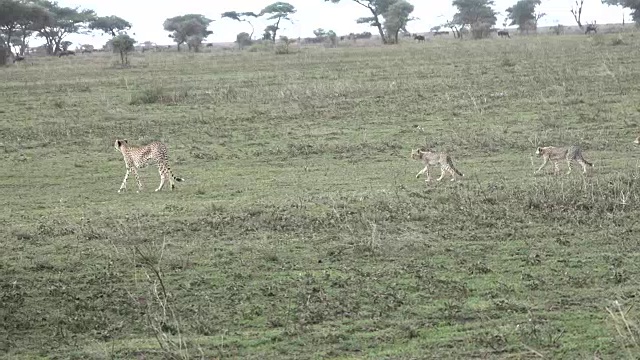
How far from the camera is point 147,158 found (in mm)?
12945

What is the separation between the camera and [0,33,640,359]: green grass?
21.9 feet

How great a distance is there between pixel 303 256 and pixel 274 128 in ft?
28.5

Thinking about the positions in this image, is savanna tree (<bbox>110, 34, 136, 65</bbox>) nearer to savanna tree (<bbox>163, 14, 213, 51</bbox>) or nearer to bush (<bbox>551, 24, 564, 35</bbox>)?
savanna tree (<bbox>163, 14, 213, 51</bbox>)

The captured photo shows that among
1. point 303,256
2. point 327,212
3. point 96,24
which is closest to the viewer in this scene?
point 303,256

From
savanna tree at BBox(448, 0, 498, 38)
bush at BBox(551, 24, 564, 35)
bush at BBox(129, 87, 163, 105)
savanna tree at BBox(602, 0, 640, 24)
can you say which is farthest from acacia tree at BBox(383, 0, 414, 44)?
bush at BBox(129, 87, 163, 105)

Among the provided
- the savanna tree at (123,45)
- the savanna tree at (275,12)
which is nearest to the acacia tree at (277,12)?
the savanna tree at (275,12)

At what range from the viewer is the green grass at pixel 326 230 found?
668 centimetres

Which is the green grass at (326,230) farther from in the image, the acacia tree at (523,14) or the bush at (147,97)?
the acacia tree at (523,14)

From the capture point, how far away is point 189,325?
6.90 m

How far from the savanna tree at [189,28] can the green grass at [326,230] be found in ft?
128

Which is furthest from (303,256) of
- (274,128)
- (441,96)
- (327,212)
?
(441,96)

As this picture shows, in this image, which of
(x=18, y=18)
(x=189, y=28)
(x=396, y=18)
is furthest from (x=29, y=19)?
(x=396, y=18)

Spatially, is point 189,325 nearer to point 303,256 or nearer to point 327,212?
point 303,256

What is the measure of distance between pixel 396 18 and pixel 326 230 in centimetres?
4676
